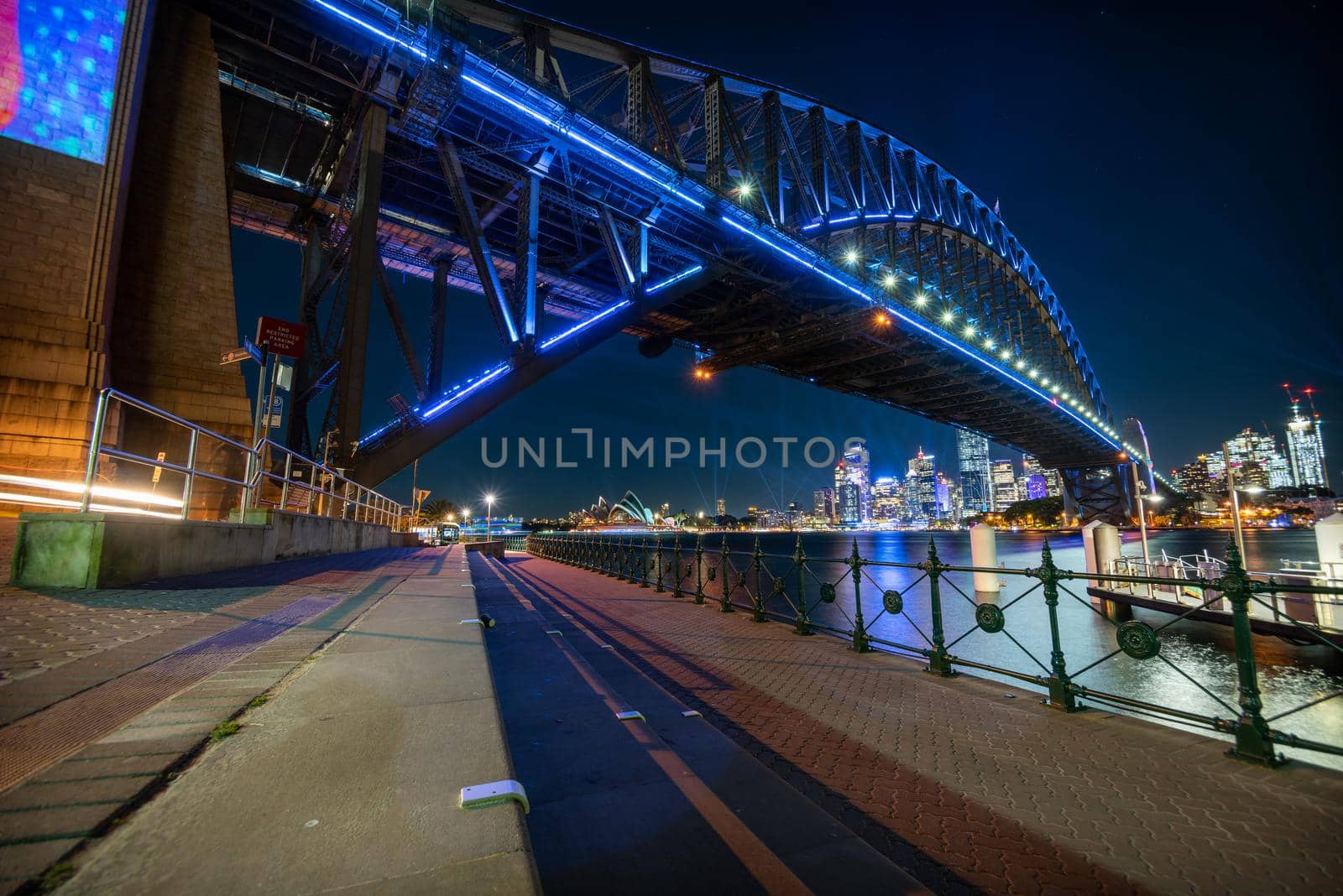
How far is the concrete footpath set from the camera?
1339 millimetres

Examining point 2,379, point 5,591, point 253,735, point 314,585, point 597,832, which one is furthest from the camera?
point 2,379

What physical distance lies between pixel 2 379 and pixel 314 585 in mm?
8520

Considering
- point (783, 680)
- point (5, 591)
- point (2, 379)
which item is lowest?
point (783, 680)

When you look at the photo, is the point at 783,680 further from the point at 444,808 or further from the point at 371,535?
the point at 371,535

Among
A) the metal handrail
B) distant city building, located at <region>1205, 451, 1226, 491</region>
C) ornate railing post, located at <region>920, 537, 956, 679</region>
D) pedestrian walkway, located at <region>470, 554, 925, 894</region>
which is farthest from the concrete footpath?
distant city building, located at <region>1205, 451, 1226, 491</region>

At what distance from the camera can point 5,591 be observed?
432cm

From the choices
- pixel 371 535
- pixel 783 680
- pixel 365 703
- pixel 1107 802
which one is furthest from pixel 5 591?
pixel 371 535

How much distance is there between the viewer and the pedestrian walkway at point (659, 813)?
2043 mm

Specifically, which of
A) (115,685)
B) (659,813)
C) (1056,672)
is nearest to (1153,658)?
(1056,672)

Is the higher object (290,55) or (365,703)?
(290,55)

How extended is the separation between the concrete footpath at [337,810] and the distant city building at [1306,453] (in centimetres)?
22246

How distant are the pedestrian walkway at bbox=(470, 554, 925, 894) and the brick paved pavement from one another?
2.03 feet

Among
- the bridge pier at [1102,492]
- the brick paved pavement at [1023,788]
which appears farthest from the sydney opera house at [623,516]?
the brick paved pavement at [1023,788]

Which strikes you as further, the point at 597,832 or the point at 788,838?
the point at 788,838
